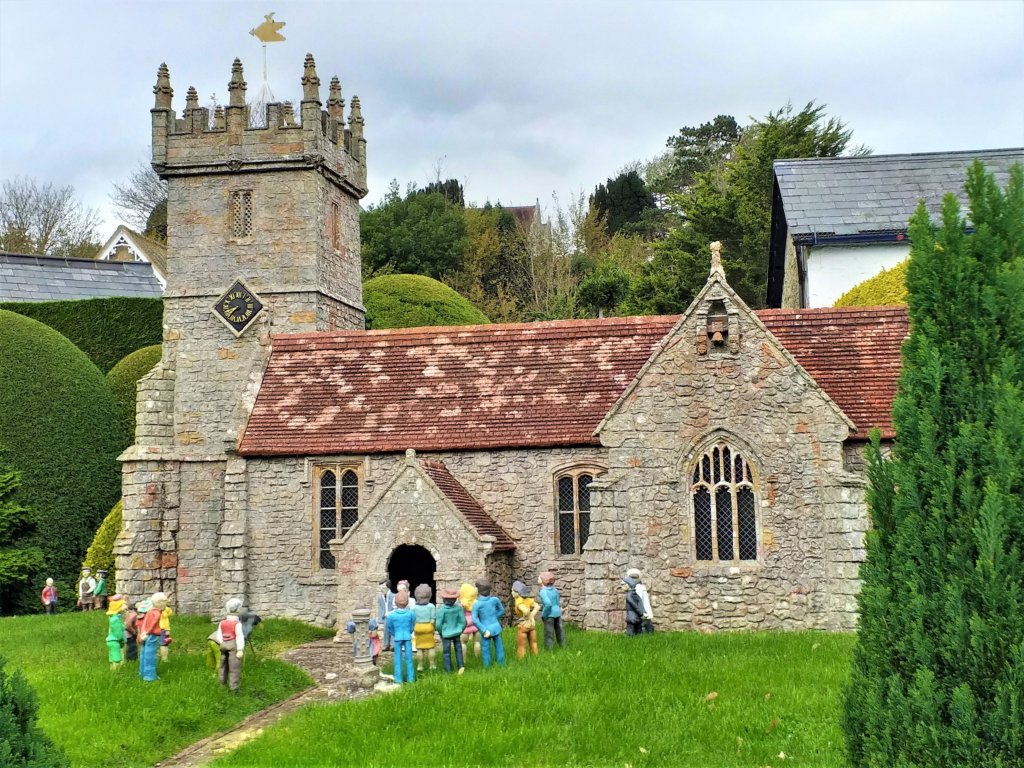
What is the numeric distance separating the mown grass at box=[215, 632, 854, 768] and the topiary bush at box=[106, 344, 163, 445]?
19.1 meters

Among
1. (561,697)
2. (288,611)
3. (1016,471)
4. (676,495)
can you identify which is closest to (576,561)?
(676,495)

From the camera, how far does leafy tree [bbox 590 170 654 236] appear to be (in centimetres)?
6103

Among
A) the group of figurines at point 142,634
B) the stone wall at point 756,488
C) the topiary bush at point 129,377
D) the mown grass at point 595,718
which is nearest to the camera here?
the mown grass at point 595,718

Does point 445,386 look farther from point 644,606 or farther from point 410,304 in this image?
point 410,304

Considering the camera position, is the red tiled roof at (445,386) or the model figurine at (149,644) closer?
the model figurine at (149,644)

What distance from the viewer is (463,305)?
38062 millimetres

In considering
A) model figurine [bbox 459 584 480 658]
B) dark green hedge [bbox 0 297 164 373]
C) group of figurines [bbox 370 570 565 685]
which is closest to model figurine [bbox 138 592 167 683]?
group of figurines [bbox 370 570 565 685]

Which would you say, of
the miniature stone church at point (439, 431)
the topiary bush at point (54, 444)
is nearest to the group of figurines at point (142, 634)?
the miniature stone church at point (439, 431)

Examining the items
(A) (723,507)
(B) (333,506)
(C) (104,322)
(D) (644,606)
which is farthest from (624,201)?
(D) (644,606)

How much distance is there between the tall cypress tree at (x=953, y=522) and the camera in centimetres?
711

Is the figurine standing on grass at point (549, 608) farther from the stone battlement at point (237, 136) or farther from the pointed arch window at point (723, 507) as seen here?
the stone battlement at point (237, 136)

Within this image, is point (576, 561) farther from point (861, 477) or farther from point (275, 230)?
point (275, 230)

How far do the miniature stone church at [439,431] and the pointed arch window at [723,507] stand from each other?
0.04 meters

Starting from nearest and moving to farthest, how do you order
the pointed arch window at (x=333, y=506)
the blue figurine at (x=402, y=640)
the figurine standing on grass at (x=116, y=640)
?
Answer: the blue figurine at (x=402, y=640) < the figurine standing on grass at (x=116, y=640) < the pointed arch window at (x=333, y=506)
